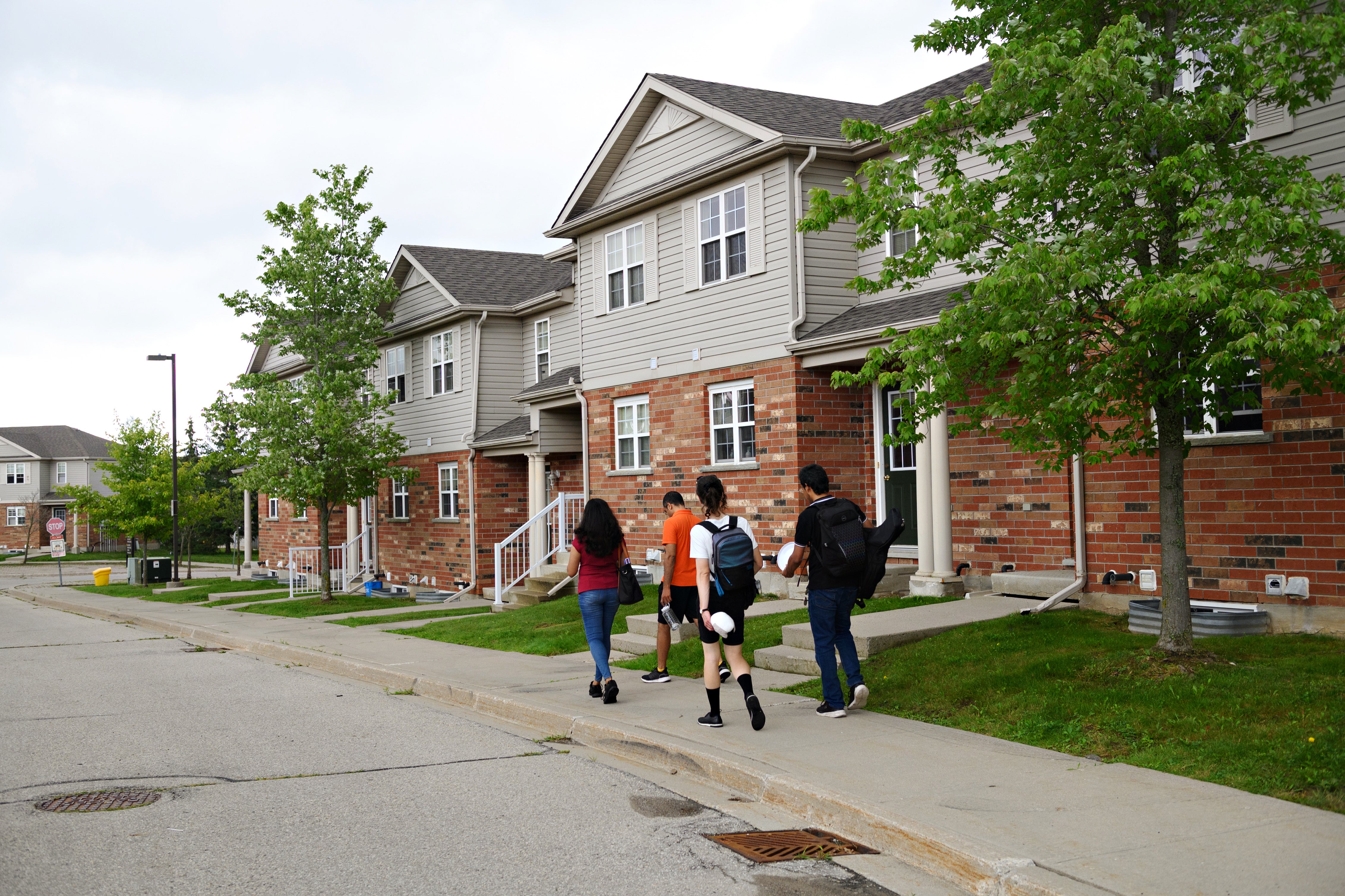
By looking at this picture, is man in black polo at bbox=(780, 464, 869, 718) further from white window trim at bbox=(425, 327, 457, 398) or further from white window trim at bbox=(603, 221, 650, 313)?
white window trim at bbox=(425, 327, 457, 398)

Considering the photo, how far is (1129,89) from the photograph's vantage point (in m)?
7.50

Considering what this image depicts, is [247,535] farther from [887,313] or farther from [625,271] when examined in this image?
[887,313]

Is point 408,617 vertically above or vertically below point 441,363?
below

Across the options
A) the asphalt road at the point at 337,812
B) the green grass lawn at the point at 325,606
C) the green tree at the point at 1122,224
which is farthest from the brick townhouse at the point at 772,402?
the asphalt road at the point at 337,812

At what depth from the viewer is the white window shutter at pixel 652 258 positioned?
18.0 metres

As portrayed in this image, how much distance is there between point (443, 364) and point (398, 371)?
282 centimetres

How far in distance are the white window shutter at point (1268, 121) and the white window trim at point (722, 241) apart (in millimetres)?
7198

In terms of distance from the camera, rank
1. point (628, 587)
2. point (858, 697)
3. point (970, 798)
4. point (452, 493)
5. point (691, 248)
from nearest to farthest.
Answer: point (970, 798)
point (858, 697)
point (628, 587)
point (691, 248)
point (452, 493)

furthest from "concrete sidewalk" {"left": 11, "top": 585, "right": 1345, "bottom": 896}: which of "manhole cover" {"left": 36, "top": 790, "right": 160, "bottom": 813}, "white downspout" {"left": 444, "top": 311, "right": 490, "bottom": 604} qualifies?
"white downspout" {"left": 444, "top": 311, "right": 490, "bottom": 604}

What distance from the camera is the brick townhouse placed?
10.2m

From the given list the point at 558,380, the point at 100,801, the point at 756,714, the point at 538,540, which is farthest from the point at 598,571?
the point at 558,380

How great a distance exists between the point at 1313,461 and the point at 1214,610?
1586 mm

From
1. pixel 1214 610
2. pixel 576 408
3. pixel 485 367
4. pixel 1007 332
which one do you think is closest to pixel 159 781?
pixel 1007 332

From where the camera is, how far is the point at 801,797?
20.7 ft
